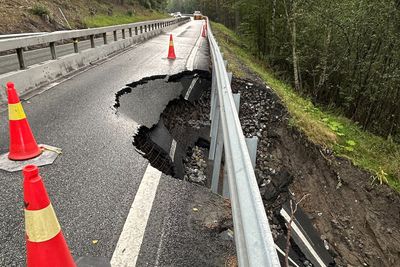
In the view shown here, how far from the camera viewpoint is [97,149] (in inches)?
167

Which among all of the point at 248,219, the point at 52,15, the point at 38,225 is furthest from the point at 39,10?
the point at 248,219

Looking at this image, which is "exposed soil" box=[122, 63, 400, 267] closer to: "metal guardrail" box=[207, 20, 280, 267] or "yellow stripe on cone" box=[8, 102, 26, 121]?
"yellow stripe on cone" box=[8, 102, 26, 121]

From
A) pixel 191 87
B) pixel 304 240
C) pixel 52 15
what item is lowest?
pixel 304 240

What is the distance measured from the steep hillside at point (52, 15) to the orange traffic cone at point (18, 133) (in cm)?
1522

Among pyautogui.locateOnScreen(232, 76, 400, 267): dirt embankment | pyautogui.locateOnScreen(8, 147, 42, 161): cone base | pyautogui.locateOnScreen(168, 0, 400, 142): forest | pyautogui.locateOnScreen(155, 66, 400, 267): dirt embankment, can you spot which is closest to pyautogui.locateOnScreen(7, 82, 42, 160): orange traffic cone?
pyautogui.locateOnScreen(8, 147, 42, 161): cone base

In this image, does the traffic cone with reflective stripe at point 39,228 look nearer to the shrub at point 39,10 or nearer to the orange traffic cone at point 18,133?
the orange traffic cone at point 18,133

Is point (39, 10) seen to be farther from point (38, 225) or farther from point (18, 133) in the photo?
→ point (38, 225)

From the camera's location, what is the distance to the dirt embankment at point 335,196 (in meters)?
6.36

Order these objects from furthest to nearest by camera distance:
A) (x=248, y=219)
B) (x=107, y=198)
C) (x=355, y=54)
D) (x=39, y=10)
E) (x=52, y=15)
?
1. (x=52, y=15)
2. (x=39, y=10)
3. (x=355, y=54)
4. (x=107, y=198)
5. (x=248, y=219)

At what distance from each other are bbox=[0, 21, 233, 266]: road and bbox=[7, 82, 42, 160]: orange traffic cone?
12.7 inches

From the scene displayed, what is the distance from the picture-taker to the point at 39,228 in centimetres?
199

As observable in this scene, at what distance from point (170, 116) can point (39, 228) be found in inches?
196

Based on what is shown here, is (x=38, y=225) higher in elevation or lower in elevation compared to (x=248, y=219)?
lower

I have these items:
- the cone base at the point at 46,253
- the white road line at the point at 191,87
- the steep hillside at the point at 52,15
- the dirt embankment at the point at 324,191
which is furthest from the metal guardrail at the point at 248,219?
the steep hillside at the point at 52,15
